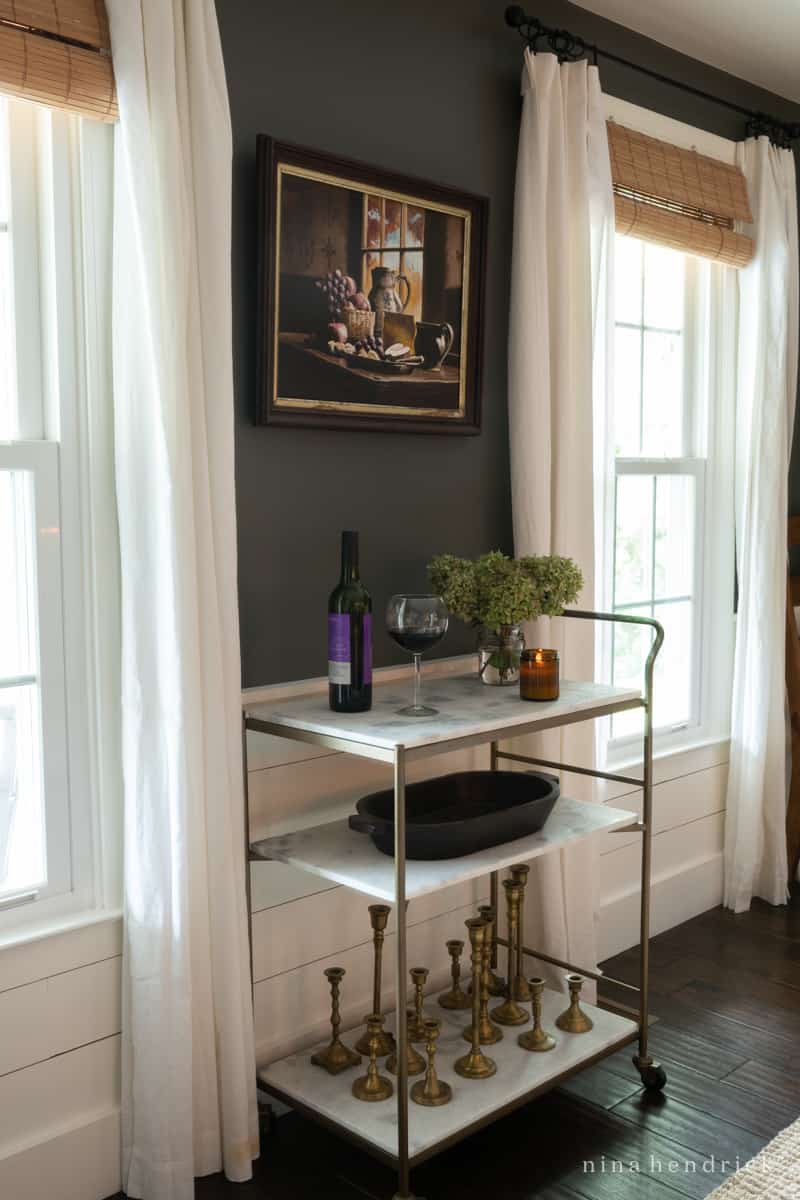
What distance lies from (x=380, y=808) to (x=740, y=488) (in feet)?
6.21

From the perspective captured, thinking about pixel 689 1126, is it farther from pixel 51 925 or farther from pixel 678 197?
pixel 678 197

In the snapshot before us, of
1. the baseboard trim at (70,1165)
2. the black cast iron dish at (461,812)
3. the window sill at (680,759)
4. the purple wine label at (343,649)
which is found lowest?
the baseboard trim at (70,1165)

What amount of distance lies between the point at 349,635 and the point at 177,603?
1.13 ft

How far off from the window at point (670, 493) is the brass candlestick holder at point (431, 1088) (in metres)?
1.33

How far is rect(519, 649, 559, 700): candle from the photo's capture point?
7.83 ft

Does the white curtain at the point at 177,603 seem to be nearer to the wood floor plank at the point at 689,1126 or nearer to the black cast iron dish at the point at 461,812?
the black cast iron dish at the point at 461,812

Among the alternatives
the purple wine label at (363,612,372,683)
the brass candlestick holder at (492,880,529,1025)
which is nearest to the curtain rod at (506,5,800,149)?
the purple wine label at (363,612,372,683)

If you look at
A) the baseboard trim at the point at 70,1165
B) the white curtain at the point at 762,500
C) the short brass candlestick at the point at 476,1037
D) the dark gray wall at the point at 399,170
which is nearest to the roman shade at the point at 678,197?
the white curtain at the point at 762,500

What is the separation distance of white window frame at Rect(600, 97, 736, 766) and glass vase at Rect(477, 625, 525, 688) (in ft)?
2.91

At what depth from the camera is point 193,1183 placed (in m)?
2.14

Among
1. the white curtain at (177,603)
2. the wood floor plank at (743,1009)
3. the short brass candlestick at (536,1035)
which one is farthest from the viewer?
the wood floor plank at (743,1009)

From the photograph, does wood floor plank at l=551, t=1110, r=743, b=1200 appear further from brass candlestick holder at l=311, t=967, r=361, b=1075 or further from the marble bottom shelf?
brass candlestick holder at l=311, t=967, r=361, b=1075

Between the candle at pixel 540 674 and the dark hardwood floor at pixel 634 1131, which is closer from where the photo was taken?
the dark hardwood floor at pixel 634 1131

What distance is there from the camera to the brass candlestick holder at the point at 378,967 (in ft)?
7.96
